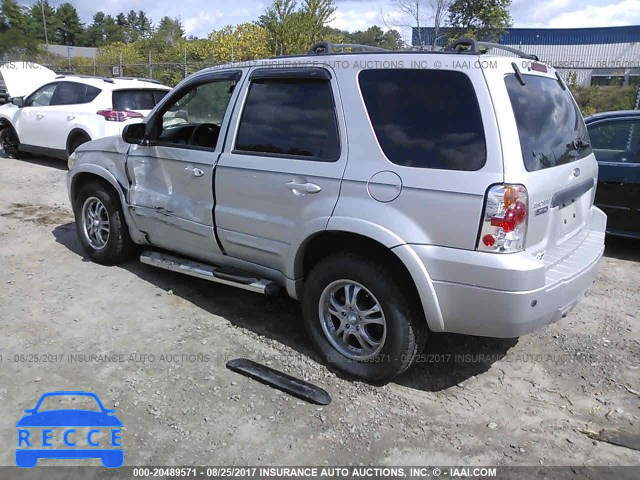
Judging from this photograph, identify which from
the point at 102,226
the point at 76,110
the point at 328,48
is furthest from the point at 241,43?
the point at 328,48

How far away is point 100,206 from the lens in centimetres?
512

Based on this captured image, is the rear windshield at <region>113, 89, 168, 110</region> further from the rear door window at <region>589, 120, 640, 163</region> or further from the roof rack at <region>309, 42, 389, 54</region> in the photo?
the rear door window at <region>589, 120, 640, 163</region>

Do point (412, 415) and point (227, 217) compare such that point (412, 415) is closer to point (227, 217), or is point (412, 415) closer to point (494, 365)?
point (494, 365)

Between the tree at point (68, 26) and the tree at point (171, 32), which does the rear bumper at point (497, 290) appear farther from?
the tree at point (68, 26)

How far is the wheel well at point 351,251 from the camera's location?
124 inches

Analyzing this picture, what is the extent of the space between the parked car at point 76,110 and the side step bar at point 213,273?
17.6 feet

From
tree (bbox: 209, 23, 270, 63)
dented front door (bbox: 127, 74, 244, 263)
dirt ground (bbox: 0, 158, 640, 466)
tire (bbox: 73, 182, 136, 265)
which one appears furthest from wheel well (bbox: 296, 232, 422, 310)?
tree (bbox: 209, 23, 270, 63)

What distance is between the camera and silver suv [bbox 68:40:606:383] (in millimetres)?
2797

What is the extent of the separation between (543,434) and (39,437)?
2.79 meters

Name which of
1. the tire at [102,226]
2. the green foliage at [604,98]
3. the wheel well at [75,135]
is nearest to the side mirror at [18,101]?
the wheel well at [75,135]

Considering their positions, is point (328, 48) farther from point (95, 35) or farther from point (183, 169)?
point (95, 35)

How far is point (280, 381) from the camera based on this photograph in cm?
339

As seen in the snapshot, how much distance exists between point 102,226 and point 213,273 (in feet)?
5.76

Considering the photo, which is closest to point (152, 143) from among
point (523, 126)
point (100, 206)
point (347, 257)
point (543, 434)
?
point (100, 206)
